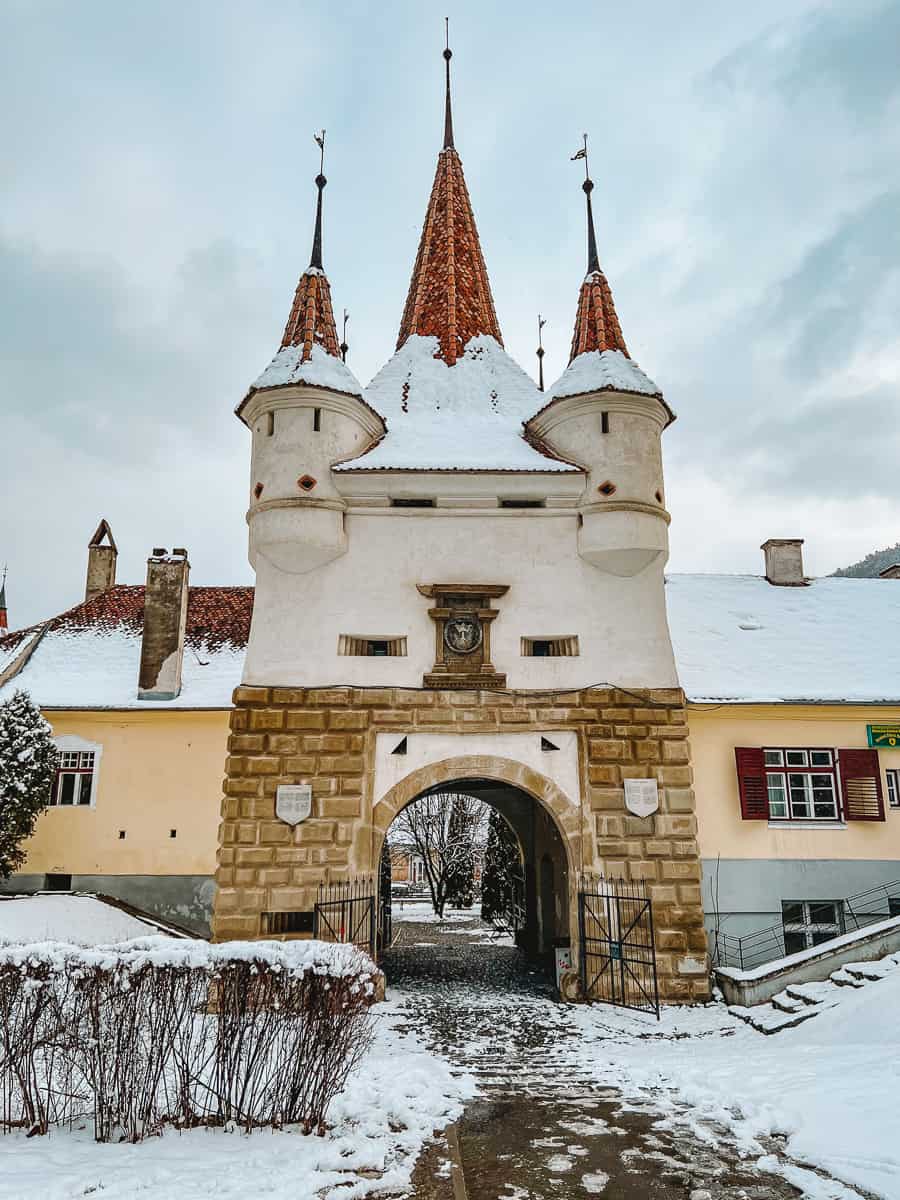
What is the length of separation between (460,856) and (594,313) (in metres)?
23.6

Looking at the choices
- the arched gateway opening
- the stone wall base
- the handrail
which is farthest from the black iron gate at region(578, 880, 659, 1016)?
the handrail

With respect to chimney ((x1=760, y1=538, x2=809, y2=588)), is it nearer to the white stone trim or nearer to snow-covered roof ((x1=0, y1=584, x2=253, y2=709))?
snow-covered roof ((x1=0, y1=584, x2=253, y2=709))

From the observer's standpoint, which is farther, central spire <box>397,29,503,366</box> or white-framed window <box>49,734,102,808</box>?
white-framed window <box>49,734,102,808</box>

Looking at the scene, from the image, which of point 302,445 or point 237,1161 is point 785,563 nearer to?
point 302,445

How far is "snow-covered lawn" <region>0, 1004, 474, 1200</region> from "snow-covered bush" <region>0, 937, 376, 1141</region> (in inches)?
7.7

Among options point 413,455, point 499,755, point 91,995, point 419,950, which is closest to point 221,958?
point 91,995

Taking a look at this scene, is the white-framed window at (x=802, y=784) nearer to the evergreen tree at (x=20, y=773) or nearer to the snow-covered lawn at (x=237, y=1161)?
the snow-covered lawn at (x=237, y=1161)

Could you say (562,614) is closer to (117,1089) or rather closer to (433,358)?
(433,358)

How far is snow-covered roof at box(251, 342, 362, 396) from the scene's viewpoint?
15390 millimetres

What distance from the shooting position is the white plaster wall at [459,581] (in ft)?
47.6

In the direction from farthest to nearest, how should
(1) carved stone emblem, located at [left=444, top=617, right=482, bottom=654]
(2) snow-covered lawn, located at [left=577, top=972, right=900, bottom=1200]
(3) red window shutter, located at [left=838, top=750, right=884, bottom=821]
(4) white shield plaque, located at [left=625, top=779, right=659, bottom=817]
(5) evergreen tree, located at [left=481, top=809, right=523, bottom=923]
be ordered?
(5) evergreen tree, located at [left=481, top=809, right=523, bottom=923]
(3) red window shutter, located at [left=838, top=750, right=884, bottom=821]
(1) carved stone emblem, located at [left=444, top=617, right=482, bottom=654]
(4) white shield plaque, located at [left=625, top=779, right=659, bottom=817]
(2) snow-covered lawn, located at [left=577, top=972, right=900, bottom=1200]

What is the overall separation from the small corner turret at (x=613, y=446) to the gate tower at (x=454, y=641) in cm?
4

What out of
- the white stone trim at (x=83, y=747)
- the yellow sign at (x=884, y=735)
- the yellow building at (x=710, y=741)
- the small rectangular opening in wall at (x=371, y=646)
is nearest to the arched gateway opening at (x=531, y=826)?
the yellow building at (x=710, y=741)

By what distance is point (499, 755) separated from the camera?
46.9ft
